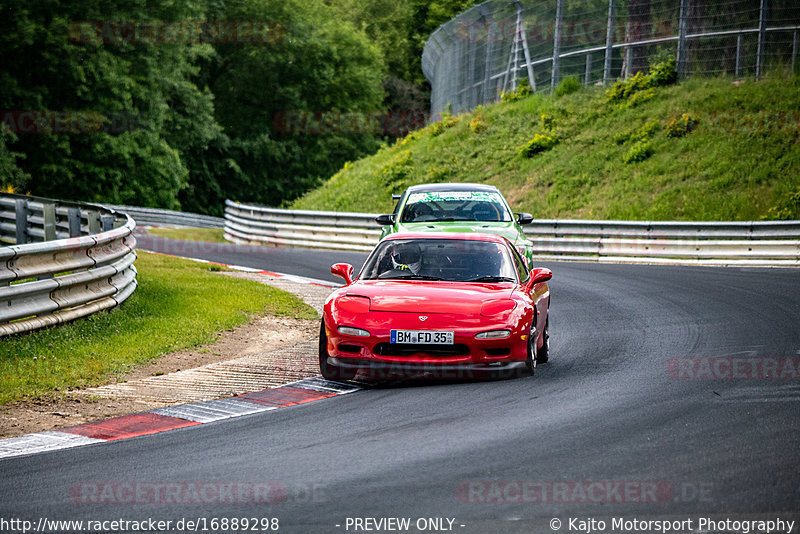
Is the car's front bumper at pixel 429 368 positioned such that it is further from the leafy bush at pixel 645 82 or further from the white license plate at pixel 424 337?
the leafy bush at pixel 645 82

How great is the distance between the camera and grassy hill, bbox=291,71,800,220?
2578cm

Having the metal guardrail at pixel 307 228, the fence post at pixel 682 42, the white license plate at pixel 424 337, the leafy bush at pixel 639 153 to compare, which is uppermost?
the fence post at pixel 682 42

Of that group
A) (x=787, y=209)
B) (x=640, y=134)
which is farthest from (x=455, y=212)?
(x=640, y=134)

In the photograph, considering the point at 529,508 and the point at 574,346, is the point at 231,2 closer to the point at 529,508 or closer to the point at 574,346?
the point at 574,346

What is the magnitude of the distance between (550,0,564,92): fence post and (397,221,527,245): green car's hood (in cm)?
1908

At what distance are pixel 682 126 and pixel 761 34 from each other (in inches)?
132

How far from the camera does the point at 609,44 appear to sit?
31.0 m

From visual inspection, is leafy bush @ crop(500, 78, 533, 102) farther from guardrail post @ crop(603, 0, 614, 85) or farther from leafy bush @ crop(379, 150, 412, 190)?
leafy bush @ crop(379, 150, 412, 190)

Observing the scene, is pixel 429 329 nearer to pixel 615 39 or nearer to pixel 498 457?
pixel 498 457

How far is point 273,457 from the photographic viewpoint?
5852 mm

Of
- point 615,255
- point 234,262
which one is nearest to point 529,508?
point 234,262

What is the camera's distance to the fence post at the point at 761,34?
27344 mm

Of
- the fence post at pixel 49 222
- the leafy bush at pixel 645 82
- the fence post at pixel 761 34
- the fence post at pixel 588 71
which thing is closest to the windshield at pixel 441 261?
the fence post at pixel 49 222

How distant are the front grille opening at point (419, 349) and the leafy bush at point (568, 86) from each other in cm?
2719
